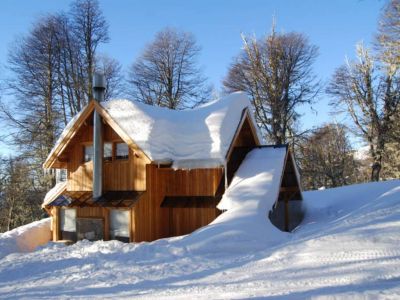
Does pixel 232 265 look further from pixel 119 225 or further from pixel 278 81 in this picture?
pixel 278 81

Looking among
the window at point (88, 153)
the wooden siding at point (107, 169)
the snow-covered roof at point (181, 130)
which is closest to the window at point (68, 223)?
the wooden siding at point (107, 169)

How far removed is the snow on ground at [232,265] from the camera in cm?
616

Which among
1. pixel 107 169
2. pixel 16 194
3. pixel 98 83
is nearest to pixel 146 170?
pixel 107 169

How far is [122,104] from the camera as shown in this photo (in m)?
15.3

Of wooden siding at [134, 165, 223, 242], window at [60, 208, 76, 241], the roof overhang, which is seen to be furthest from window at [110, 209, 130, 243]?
the roof overhang

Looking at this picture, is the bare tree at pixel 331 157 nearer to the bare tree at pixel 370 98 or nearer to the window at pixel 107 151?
the bare tree at pixel 370 98

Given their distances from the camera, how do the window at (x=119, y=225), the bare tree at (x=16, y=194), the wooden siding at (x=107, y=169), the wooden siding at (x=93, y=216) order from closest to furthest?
1. the wooden siding at (x=93, y=216)
2. the window at (x=119, y=225)
3. the wooden siding at (x=107, y=169)
4. the bare tree at (x=16, y=194)

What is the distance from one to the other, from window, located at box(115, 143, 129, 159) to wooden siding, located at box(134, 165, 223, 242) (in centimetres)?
141

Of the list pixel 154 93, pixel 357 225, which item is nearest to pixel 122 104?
pixel 357 225

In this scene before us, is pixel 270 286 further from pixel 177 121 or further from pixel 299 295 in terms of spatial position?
pixel 177 121

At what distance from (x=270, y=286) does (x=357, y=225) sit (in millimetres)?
5009

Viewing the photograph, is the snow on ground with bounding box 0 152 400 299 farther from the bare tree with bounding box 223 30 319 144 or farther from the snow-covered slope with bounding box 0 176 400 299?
the bare tree with bounding box 223 30 319 144

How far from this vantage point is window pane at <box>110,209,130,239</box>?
13852mm

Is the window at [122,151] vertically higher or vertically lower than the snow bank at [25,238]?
higher
